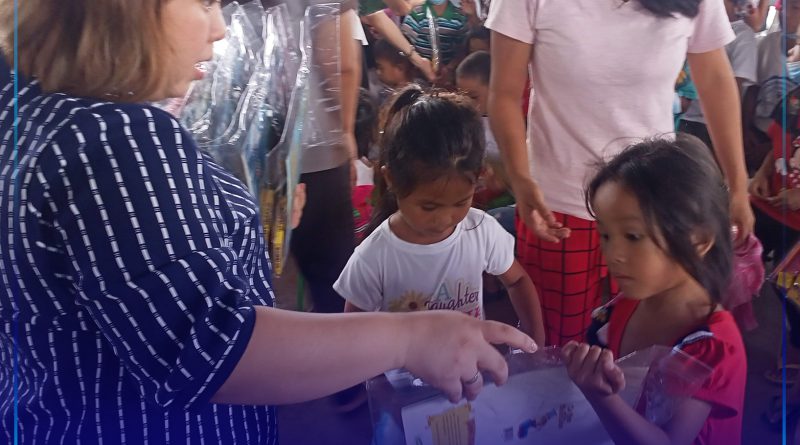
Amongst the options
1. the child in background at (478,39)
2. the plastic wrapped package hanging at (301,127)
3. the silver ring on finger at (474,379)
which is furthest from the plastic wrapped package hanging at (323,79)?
the silver ring on finger at (474,379)

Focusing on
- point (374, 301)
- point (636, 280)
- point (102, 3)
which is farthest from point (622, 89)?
point (102, 3)

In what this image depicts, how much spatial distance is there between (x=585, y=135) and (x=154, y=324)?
345 millimetres

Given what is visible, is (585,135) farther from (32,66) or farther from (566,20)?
(32,66)

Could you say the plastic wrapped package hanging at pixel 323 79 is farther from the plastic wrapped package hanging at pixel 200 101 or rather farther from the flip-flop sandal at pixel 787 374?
the flip-flop sandal at pixel 787 374

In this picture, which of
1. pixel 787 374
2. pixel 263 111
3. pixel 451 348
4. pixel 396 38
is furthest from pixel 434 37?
pixel 787 374

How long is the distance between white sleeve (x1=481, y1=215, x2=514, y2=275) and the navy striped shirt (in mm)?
215

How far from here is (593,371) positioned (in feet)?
1.61

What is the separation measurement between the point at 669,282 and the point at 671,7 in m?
0.21

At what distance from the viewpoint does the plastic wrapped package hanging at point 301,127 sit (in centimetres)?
51

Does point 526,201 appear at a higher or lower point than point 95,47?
lower

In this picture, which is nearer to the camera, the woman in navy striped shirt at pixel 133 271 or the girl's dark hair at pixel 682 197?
the woman in navy striped shirt at pixel 133 271

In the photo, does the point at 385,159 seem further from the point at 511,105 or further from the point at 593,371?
the point at 593,371

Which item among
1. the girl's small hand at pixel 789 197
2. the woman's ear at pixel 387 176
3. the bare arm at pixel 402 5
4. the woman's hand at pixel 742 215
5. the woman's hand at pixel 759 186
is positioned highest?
the bare arm at pixel 402 5

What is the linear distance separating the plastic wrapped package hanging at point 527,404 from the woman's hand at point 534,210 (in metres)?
0.10
